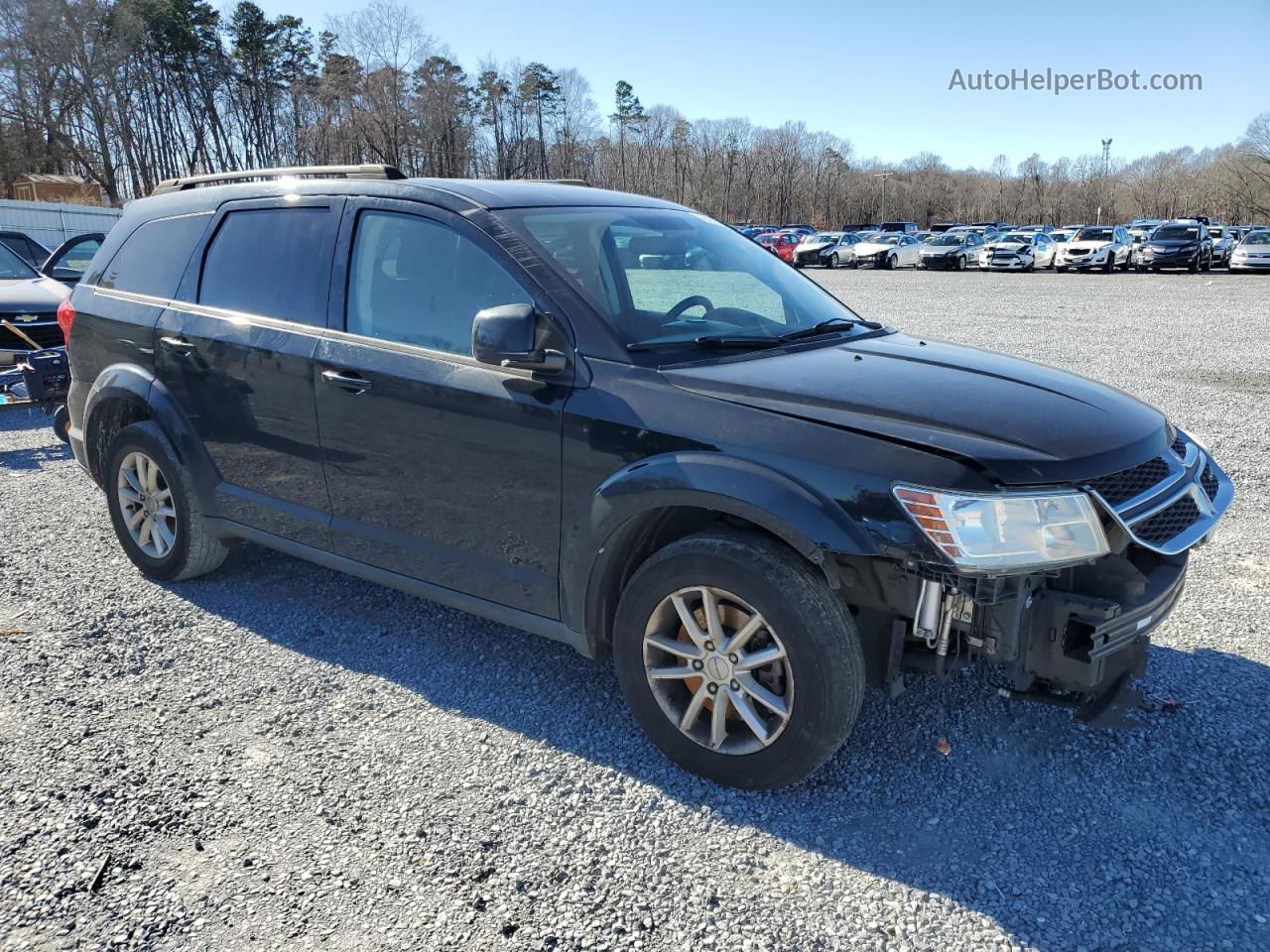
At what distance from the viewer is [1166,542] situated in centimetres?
278

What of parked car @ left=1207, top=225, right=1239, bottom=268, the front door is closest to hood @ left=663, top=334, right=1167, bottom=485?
the front door

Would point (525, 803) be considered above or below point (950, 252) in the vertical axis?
below

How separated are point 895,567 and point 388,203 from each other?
2440 mm

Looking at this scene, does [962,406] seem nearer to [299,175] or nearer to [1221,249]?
[299,175]

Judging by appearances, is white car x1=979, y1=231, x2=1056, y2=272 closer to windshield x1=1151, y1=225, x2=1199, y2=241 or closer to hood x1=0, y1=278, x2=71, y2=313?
windshield x1=1151, y1=225, x2=1199, y2=241

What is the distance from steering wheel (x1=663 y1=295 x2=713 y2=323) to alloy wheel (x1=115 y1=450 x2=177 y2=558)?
2697 mm

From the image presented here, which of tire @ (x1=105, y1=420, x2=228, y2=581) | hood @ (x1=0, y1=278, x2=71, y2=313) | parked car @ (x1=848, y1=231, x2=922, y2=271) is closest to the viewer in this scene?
tire @ (x1=105, y1=420, x2=228, y2=581)

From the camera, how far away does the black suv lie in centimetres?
263

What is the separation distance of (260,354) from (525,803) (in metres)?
2.28

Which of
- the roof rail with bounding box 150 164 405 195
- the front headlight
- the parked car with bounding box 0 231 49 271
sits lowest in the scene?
the front headlight

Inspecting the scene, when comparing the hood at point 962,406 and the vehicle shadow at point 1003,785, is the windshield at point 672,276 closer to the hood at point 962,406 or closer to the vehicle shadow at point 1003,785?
the hood at point 962,406

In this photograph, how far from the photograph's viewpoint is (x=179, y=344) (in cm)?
430

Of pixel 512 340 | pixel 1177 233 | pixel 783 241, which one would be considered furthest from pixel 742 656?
pixel 783 241

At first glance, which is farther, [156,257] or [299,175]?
[156,257]
